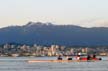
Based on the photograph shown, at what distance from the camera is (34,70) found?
145 metres

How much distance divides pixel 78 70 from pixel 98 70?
18.6ft

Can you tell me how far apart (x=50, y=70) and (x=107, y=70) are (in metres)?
13.8

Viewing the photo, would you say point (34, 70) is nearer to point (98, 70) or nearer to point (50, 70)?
point (50, 70)

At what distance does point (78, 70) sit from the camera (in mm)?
146750

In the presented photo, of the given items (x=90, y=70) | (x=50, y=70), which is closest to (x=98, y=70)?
(x=90, y=70)

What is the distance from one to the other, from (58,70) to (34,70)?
581cm

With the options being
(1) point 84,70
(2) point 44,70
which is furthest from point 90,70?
(2) point 44,70

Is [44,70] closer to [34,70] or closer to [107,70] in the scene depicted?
[34,70]

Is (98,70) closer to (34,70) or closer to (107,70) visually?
(107,70)

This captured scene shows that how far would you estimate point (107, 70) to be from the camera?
14150 cm

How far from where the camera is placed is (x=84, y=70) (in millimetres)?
144250

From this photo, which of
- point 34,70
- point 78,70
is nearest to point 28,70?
point 34,70

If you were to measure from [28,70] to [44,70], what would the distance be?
4.23 metres

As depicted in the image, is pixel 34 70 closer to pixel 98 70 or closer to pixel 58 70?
pixel 58 70
